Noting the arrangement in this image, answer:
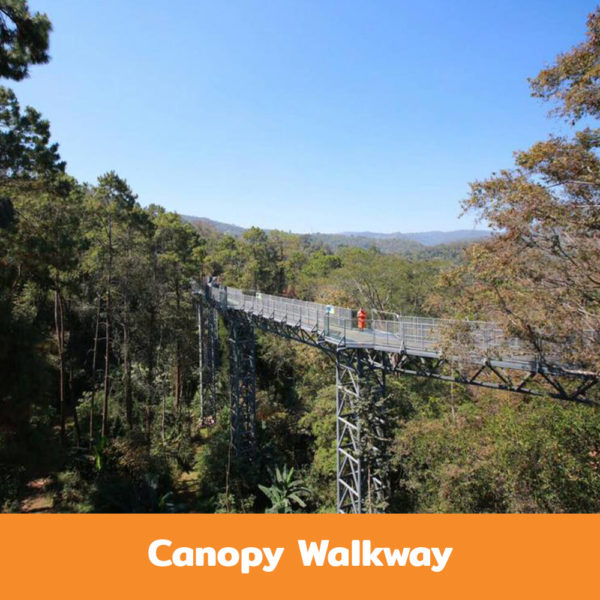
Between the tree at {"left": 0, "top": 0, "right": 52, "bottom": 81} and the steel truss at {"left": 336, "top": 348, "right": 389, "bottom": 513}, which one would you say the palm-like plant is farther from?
the tree at {"left": 0, "top": 0, "right": 52, "bottom": 81}

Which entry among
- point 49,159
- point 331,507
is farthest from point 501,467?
point 49,159

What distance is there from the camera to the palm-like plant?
1302 centimetres

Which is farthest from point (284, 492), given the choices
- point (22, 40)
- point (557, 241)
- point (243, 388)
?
point (22, 40)

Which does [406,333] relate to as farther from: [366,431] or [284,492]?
[284,492]

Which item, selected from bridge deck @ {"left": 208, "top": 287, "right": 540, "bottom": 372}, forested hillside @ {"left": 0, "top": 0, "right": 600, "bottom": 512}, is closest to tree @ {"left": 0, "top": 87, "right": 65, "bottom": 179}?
forested hillside @ {"left": 0, "top": 0, "right": 600, "bottom": 512}

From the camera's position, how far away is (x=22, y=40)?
6.89 meters

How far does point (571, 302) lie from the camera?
21.1 ft

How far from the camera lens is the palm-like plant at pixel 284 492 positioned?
513 inches

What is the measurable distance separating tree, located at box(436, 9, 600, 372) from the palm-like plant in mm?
9813

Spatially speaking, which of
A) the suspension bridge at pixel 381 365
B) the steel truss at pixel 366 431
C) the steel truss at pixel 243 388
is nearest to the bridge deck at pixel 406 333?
the suspension bridge at pixel 381 365

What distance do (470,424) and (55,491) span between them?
1384 centimetres

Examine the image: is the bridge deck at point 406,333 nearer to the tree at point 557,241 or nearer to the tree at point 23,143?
the tree at point 557,241

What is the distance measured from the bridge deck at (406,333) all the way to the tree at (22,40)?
8.61 metres

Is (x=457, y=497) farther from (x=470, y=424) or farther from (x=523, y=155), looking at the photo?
(x=523, y=155)
